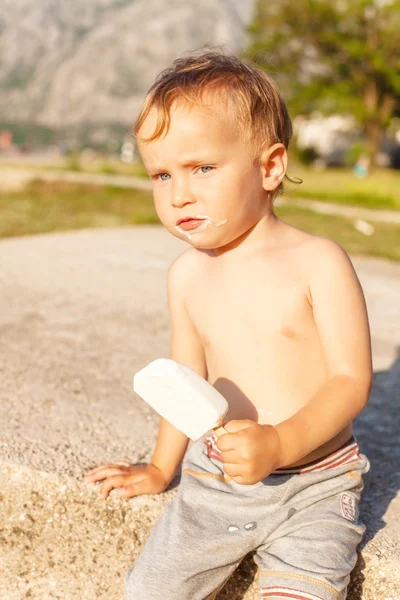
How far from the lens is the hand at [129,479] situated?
191 centimetres

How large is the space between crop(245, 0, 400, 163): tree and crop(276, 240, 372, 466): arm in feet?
73.4

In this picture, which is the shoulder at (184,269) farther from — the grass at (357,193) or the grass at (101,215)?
the grass at (357,193)

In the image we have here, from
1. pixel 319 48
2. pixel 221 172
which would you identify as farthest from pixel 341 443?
pixel 319 48

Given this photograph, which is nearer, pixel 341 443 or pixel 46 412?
pixel 341 443

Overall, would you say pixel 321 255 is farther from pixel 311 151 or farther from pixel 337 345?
pixel 311 151

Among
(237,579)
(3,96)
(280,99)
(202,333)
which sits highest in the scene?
(280,99)

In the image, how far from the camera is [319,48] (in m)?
24.6

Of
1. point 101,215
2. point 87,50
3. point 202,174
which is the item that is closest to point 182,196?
point 202,174

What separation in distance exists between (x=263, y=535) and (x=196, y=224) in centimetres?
73

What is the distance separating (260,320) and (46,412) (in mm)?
943

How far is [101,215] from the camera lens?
8398 millimetres

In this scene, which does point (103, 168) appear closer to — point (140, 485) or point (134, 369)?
point (134, 369)

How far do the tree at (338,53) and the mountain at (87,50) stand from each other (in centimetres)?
6300

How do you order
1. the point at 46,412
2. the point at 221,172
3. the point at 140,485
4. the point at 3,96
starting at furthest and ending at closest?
the point at 3,96, the point at 46,412, the point at 140,485, the point at 221,172
